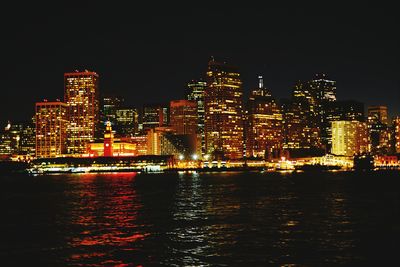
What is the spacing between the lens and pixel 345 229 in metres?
50.4

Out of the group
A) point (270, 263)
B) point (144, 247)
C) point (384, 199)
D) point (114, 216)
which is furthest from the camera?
point (384, 199)

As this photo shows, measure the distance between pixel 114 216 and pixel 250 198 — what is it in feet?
95.5

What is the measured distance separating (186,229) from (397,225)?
18.5 m

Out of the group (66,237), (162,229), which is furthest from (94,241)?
(162,229)

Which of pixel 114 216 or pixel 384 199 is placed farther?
pixel 384 199

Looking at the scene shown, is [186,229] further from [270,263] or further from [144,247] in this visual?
[270,263]

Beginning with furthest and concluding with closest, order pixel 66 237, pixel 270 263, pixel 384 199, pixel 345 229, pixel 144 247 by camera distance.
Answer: pixel 384 199 < pixel 345 229 < pixel 66 237 < pixel 144 247 < pixel 270 263

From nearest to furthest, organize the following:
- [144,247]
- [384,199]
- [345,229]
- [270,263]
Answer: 1. [270,263]
2. [144,247]
3. [345,229]
4. [384,199]

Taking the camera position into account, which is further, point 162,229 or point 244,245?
point 162,229

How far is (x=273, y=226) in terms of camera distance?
5256 cm

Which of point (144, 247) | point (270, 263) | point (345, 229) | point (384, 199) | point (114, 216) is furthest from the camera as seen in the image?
point (384, 199)

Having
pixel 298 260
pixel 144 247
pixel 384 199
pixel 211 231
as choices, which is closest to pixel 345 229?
pixel 211 231

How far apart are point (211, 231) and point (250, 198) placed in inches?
1481

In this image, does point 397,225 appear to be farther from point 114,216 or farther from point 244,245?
point 114,216
